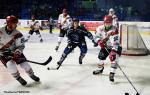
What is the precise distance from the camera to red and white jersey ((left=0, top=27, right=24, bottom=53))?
17.5ft

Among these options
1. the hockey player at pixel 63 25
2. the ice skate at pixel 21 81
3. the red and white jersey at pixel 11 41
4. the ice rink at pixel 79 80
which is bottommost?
the ice rink at pixel 79 80

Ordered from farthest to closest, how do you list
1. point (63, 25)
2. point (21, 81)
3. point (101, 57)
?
point (63, 25) < point (101, 57) < point (21, 81)

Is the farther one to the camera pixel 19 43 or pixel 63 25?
pixel 63 25

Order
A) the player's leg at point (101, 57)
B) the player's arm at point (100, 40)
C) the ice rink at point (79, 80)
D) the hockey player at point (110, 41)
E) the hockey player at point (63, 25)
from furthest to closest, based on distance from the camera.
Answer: the hockey player at point (63, 25) < the player's leg at point (101, 57) < the player's arm at point (100, 40) < the hockey player at point (110, 41) < the ice rink at point (79, 80)

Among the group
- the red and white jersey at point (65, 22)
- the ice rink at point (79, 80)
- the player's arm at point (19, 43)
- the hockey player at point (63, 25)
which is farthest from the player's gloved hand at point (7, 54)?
the red and white jersey at point (65, 22)

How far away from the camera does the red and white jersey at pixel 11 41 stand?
211 inches

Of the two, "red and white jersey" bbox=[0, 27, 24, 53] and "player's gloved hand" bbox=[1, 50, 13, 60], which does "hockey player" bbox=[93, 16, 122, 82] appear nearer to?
"red and white jersey" bbox=[0, 27, 24, 53]

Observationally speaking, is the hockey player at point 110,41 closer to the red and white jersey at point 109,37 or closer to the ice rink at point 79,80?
the red and white jersey at point 109,37

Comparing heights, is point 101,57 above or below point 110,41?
below

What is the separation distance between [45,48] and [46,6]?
747cm

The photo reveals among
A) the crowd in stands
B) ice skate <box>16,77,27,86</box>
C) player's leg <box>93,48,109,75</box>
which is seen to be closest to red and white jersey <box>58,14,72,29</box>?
player's leg <box>93,48,109,75</box>

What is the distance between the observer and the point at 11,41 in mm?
5371

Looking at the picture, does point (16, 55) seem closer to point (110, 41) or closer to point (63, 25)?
point (110, 41)

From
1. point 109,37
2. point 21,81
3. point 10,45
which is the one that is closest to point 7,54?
point 10,45
